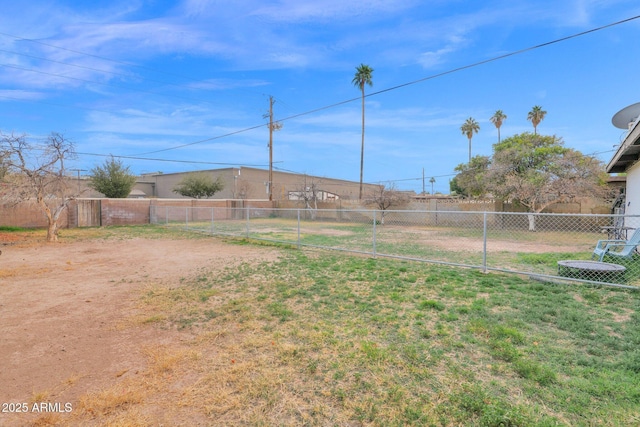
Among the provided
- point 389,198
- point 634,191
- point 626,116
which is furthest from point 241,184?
point 634,191

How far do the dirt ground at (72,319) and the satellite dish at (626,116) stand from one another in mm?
11118

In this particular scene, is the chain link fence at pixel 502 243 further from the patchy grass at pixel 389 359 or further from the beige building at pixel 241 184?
the beige building at pixel 241 184

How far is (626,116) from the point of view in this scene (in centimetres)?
939

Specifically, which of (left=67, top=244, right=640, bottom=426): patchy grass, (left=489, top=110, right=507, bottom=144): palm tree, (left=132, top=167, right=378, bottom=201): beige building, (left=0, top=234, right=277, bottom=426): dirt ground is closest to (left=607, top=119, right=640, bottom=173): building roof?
(left=67, top=244, right=640, bottom=426): patchy grass

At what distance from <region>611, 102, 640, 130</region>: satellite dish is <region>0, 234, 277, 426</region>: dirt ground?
1112 centimetres

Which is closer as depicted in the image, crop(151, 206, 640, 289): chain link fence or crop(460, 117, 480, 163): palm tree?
crop(151, 206, 640, 289): chain link fence

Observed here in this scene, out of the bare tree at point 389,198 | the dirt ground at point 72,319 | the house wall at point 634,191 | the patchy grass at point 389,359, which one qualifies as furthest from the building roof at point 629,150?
the bare tree at point 389,198

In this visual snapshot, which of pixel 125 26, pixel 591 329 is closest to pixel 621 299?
pixel 591 329

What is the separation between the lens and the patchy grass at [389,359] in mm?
2213

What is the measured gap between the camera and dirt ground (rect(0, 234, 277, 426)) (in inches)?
103

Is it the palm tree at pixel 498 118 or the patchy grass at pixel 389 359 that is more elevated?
the palm tree at pixel 498 118

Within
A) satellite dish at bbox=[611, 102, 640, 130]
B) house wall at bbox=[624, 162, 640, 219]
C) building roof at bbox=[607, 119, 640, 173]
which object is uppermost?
satellite dish at bbox=[611, 102, 640, 130]

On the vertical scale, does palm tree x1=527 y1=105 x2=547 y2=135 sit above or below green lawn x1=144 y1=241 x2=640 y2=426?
above

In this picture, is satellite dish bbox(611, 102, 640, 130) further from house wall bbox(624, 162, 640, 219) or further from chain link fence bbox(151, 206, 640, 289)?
chain link fence bbox(151, 206, 640, 289)
